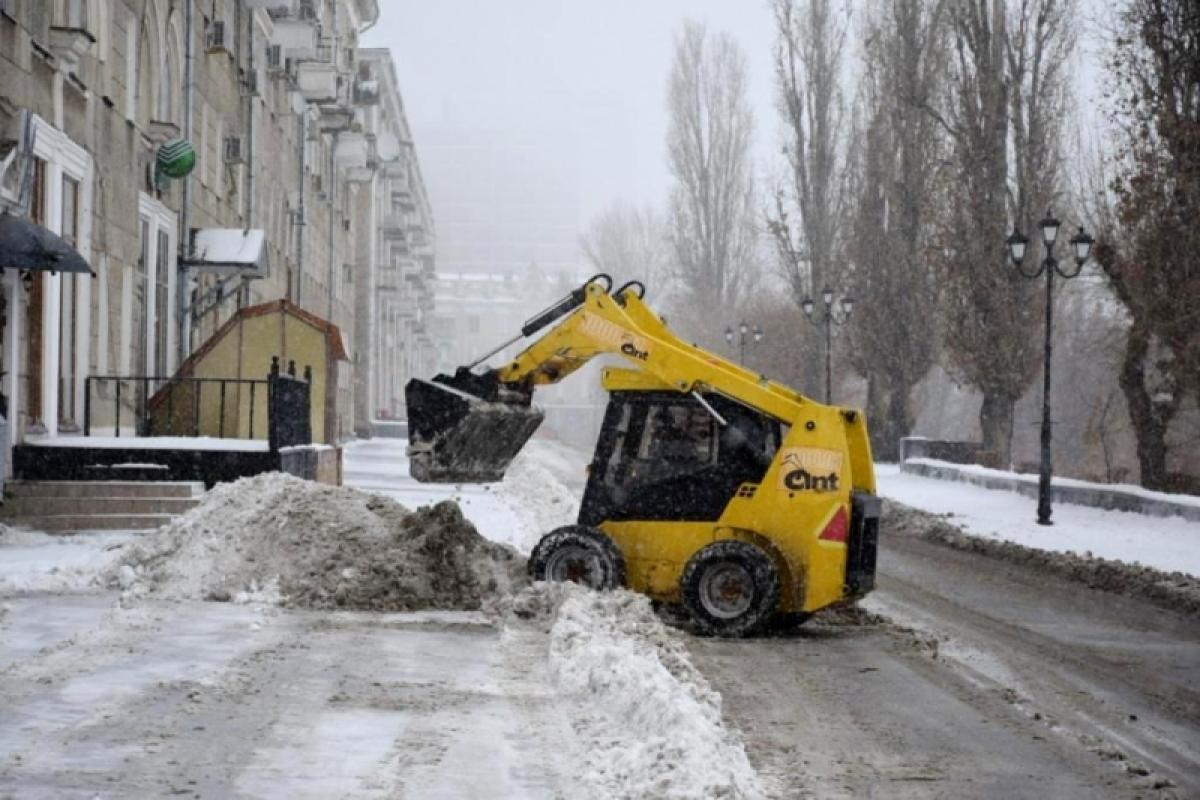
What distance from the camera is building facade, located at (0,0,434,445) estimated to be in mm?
18656

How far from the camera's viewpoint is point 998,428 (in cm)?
4159

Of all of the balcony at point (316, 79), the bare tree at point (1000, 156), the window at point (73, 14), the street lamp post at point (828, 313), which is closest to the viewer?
the window at point (73, 14)

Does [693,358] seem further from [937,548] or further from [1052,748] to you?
[937,548]

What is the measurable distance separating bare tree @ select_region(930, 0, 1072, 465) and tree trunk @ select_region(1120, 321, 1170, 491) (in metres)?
7.68

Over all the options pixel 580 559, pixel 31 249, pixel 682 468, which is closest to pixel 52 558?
pixel 31 249

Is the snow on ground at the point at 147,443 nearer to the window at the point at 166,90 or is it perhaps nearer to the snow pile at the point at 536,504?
the snow pile at the point at 536,504

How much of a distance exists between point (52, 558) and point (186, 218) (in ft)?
41.0

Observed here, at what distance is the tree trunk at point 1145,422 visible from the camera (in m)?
31.4

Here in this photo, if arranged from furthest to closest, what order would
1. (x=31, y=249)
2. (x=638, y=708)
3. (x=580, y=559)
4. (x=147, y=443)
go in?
1. (x=147, y=443)
2. (x=31, y=249)
3. (x=580, y=559)
4. (x=638, y=708)

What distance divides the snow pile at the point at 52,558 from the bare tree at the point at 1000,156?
26.0 m

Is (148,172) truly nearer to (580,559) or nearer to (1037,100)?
(580,559)

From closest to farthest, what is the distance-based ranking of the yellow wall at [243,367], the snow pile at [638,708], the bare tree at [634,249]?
the snow pile at [638,708] → the yellow wall at [243,367] → the bare tree at [634,249]

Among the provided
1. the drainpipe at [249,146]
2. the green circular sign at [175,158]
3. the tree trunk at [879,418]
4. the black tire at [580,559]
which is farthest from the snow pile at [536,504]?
the tree trunk at [879,418]

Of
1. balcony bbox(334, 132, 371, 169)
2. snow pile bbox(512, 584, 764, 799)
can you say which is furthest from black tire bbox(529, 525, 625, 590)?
balcony bbox(334, 132, 371, 169)
